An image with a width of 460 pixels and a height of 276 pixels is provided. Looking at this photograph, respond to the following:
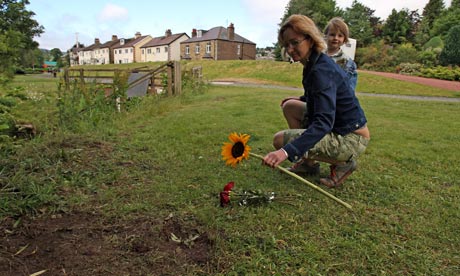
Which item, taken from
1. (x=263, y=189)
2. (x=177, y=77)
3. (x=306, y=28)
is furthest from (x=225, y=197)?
(x=177, y=77)

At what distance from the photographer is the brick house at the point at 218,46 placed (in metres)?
47.9

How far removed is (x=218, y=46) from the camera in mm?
47406

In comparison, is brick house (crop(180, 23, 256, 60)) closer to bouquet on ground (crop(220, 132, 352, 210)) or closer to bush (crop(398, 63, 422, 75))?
bush (crop(398, 63, 422, 75))

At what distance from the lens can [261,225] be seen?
2.35m

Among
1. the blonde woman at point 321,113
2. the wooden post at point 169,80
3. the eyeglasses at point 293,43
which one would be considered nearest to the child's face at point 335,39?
the blonde woman at point 321,113

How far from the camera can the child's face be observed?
12.5 ft

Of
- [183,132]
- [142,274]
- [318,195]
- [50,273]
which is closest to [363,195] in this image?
[318,195]

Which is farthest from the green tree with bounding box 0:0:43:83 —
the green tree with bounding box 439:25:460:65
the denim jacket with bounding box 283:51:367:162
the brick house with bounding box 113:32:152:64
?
the brick house with bounding box 113:32:152:64

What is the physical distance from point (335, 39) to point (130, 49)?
6772 centimetres

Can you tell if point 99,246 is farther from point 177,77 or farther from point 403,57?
point 403,57

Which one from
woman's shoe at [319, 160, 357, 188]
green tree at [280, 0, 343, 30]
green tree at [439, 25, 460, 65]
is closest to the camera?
woman's shoe at [319, 160, 357, 188]

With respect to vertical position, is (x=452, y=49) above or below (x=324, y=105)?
above

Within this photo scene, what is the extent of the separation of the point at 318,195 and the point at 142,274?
1726 mm

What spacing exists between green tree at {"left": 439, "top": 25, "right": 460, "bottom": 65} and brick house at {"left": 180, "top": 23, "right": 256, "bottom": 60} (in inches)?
1151
